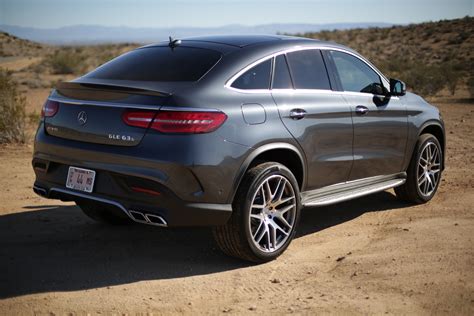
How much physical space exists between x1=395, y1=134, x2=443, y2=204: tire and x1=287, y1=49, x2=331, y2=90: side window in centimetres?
178

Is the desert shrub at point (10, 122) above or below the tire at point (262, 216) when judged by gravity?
below

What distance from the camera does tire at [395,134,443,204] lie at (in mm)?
7062

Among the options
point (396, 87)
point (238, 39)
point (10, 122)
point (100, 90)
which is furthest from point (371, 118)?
point (10, 122)

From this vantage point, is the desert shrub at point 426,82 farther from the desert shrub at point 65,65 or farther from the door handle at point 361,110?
the desert shrub at point 65,65

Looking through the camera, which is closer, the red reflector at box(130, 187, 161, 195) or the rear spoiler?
the red reflector at box(130, 187, 161, 195)

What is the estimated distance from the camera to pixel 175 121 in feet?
14.7

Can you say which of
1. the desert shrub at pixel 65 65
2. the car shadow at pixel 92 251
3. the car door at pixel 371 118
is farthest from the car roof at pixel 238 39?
the desert shrub at pixel 65 65

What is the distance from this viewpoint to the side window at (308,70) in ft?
18.1

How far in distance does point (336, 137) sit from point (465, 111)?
1148cm

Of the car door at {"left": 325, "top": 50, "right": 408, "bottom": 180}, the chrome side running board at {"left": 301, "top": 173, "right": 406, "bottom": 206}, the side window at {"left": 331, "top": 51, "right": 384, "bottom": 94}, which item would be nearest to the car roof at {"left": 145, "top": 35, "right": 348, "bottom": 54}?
the side window at {"left": 331, "top": 51, "right": 384, "bottom": 94}

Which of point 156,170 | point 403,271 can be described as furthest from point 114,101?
point 403,271

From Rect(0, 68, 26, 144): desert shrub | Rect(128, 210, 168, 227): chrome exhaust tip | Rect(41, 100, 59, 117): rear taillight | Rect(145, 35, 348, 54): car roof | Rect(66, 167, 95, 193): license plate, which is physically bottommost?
Rect(0, 68, 26, 144): desert shrub

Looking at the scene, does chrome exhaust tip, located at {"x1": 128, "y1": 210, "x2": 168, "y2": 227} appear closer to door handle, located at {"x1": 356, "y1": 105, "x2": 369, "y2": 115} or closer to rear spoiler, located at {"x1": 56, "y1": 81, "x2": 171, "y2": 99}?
rear spoiler, located at {"x1": 56, "y1": 81, "x2": 171, "y2": 99}

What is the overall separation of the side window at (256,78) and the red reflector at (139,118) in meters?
0.76
